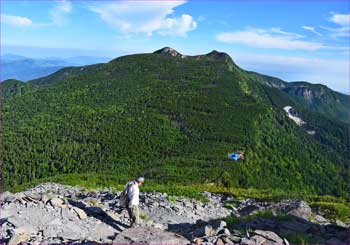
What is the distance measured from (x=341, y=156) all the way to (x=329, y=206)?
146288 mm

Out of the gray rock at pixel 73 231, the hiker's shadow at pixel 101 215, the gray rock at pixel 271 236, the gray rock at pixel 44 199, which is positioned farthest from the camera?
the gray rock at pixel 44 199

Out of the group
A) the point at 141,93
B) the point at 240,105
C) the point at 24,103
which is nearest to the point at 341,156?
the point at 240,105

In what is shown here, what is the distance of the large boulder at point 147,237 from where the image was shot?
1240cm

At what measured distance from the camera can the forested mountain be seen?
87.9m

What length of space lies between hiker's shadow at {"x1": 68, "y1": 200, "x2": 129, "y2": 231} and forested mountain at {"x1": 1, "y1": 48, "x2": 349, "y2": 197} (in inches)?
1714

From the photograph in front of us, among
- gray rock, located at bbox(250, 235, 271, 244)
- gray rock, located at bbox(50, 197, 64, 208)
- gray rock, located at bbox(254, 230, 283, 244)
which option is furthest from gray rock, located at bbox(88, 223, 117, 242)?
gray rock, located at bbox(254, 230, 283, 244)

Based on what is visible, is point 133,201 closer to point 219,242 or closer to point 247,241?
point 219,242

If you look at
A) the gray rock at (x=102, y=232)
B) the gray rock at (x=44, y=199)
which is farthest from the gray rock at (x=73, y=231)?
the gray rock at (x=44, y=199)

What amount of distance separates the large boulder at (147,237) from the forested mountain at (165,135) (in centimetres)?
4795

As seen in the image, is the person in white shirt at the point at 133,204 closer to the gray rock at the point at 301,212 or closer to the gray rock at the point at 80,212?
the gray rock at the point at 80,212

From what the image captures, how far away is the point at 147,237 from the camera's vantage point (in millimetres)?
12672

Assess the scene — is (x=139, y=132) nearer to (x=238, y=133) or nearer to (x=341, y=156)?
(x=238, y=133)

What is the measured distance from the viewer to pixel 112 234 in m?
14.9

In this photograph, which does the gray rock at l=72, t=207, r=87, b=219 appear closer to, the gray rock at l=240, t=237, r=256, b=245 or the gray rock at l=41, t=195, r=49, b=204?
the gray rock at l=41, t=195, r=49, b=204
